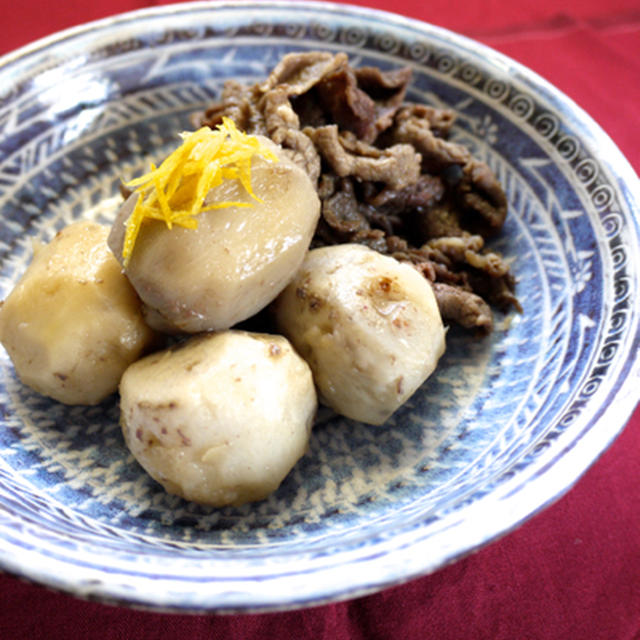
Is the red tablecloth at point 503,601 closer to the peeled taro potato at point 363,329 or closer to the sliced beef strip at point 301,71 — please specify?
the peeled taro potato at point 363,329

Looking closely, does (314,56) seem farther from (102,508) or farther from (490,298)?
(102,508)

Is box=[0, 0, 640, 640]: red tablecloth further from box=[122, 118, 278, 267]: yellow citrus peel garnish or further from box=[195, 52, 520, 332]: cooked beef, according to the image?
box=[122, 118, 278, 267]: yellow citrus peel garnish

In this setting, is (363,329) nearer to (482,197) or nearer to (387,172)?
(387,172)

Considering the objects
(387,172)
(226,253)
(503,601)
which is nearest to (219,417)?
(226,253)

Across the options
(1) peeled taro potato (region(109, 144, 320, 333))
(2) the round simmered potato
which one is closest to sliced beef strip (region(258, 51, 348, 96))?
(1) peeled taro potato (region(109, 144, 320, 333))

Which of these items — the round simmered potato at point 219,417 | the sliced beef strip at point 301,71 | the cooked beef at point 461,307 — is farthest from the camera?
the sliced beef strip at point 301,71

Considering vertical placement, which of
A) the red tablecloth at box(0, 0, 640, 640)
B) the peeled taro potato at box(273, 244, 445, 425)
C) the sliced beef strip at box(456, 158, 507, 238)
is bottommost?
the red tablecloth at box(0, 0, 640, 640)

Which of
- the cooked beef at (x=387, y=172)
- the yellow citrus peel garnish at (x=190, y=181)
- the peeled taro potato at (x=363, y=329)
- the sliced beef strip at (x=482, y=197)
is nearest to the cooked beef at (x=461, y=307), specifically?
the cooked beef at (x=387, y=172)
